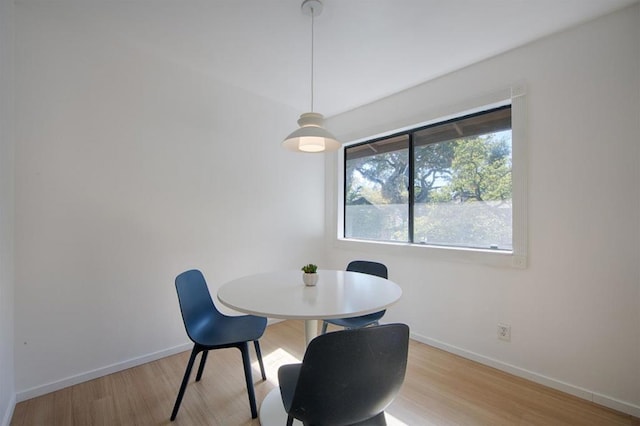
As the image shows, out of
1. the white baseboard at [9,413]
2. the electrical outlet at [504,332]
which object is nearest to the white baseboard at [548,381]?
the electrical outlet at [504,332]

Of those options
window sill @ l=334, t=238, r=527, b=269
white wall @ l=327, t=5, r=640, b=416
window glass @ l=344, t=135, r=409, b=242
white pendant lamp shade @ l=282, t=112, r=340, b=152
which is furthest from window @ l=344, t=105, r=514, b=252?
white pendant lamp shade @ l=282, t=112, r=340, b=152

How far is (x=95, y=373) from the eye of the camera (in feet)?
6.65

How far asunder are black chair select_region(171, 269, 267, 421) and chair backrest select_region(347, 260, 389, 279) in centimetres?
91

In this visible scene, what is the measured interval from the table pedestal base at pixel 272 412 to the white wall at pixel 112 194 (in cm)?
115

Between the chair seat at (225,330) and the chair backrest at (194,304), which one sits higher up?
the chair backrest at (194,304)

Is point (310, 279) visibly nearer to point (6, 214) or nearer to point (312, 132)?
point (312, 132)

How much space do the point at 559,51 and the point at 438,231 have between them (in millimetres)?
1614

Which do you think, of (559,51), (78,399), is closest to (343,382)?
(78,399)

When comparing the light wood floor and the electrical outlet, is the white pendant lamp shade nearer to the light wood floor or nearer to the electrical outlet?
the light wood floor

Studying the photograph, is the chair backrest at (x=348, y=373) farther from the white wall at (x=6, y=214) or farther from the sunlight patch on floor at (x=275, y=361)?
the white wall at (x=6, y=214)

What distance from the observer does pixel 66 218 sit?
6.30 ft

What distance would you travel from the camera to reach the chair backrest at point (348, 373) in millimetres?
875

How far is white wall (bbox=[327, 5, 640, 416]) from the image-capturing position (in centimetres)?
171

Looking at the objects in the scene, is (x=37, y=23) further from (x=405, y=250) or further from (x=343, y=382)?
(x=405, y=250)
